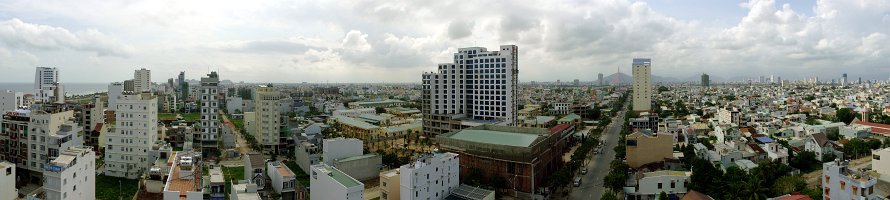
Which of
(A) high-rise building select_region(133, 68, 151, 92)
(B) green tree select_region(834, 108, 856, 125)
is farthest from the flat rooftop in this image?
(A) high-rise building select_region(133, 68, 151, 92)

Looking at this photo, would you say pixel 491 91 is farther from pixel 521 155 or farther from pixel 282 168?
pixel 282 168

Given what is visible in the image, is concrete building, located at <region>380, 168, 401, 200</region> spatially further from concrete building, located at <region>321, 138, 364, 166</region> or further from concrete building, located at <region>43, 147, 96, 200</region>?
concrete building, located at <region>43, 147, 96, 200</region>

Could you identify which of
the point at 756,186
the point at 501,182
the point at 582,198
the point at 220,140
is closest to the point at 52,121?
the point at 220,140

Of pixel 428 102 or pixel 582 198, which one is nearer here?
pixel 582 198

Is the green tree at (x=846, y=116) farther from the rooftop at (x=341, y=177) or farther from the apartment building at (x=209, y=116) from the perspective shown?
the apartment building at (x=209, y=116)

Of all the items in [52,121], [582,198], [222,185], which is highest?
[52,121]

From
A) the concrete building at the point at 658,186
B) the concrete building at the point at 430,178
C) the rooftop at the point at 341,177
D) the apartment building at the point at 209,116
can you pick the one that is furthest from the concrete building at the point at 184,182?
the concrete building at the point at 658,186
